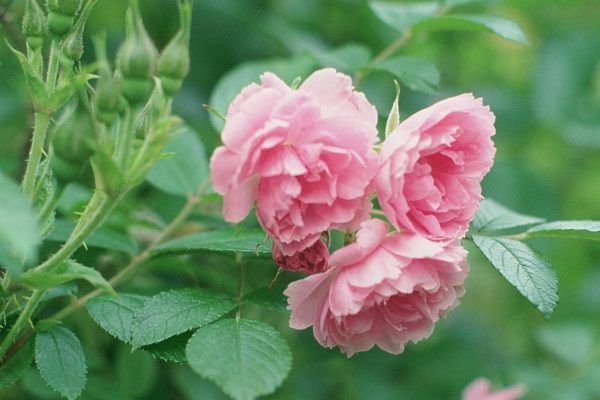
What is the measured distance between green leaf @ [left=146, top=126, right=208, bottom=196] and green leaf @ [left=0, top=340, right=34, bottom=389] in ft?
1.30

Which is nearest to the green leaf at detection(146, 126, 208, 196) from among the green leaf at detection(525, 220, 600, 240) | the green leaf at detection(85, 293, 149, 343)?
the green leaf at detection(85, 293, 149, 343)

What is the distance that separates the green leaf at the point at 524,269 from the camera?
0.97m

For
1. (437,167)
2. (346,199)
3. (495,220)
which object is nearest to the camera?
(346,199)

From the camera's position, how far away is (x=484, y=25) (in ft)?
4.40

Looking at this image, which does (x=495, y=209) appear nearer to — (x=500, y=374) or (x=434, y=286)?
(x=434, y=286)

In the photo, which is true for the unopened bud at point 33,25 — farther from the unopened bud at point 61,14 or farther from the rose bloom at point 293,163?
the rose bloom at point 293,163

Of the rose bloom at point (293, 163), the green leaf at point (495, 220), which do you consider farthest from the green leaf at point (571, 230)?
the rose bloom at point (293, 163)

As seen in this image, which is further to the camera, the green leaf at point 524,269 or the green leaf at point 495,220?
the green leaf at point 495,220

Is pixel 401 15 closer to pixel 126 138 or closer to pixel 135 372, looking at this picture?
pixel 135 372

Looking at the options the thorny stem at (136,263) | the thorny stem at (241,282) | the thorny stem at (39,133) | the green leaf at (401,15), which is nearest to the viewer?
the thorny stem at (39,133)

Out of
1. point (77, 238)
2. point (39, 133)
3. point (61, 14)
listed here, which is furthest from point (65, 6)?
point (77, 238)

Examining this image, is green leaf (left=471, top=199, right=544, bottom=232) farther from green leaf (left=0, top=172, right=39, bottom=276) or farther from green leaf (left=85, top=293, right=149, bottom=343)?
green leaf (left=0, top=172, right=39, bottom=276)

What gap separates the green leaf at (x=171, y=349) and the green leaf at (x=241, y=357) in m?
0.06

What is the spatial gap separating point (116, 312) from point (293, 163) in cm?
31
